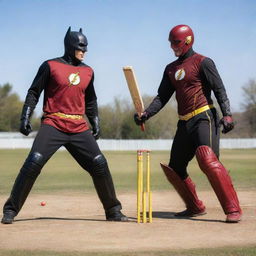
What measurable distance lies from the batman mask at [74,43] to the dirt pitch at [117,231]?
91.8 inches

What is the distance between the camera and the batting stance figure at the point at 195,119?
8164 mm

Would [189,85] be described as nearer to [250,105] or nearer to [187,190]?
[187,190]

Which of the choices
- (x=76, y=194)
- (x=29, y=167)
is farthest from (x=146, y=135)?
(x=29, y=167)

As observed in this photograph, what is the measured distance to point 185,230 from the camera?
753cm

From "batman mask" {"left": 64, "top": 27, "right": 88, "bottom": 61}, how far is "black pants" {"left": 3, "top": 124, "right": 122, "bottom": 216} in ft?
3.54

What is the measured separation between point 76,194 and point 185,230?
5557 millimetres

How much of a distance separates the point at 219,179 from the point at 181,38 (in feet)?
6.71

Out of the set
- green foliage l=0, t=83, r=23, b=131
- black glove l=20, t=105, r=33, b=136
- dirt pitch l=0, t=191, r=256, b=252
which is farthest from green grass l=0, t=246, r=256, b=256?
green foliage l=0, t=83, r=23, b=131

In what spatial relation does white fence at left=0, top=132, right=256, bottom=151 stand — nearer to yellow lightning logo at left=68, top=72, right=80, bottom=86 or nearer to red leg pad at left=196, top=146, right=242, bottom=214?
yellow lightning logo at left=68, top=72, right=80, bottom=86

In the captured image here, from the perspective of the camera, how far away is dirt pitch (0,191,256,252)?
21.6ft

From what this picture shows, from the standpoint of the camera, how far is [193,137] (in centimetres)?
847

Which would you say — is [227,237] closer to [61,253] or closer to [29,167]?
[61,253]

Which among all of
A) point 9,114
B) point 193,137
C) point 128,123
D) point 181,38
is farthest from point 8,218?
point 9,114

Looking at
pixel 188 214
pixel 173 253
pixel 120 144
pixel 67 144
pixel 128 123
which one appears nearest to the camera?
pixel 173 253
